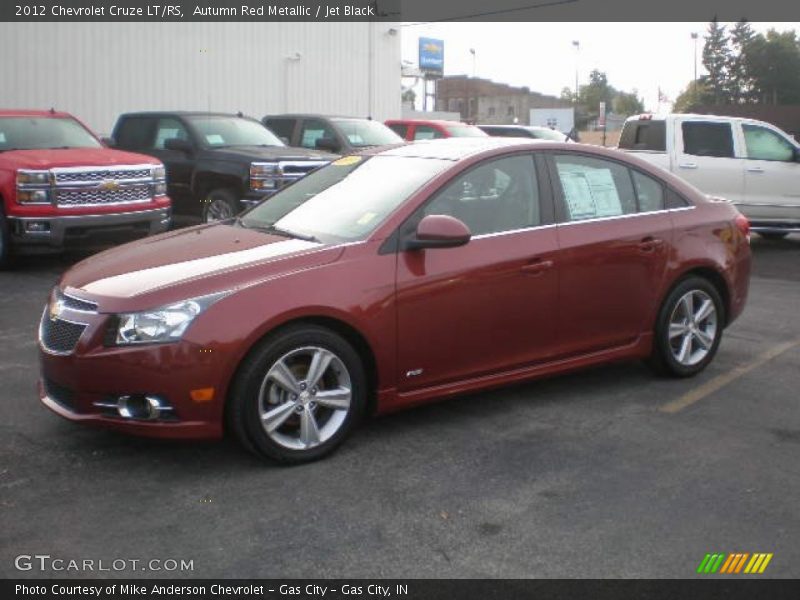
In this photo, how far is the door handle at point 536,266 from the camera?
511cm

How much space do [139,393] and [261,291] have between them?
723 millimetres

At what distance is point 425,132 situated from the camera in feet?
57.7

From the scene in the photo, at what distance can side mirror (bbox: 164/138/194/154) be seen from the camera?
40.1 ft

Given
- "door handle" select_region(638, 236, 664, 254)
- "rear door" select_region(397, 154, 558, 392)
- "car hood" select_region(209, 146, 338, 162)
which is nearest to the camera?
"rear door" select_region(397, 154, 558, 392)

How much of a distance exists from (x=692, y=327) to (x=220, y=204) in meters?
7.54

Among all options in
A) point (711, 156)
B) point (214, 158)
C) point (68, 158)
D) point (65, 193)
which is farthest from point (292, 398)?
point (711, 156)

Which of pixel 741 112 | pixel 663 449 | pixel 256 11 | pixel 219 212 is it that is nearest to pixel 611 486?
pixel 663 449

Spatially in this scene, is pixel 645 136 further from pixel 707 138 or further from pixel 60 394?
pixel 60 394

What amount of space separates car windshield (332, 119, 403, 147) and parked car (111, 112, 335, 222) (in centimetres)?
165

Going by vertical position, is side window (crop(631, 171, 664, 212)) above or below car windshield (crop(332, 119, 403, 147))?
below

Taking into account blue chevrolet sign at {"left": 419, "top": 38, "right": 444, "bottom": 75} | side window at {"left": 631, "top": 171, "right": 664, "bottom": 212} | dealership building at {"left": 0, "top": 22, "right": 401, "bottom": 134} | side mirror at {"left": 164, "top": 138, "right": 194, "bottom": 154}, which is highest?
blue chevrolet sign at {"left": 419, "top": 38, "right": 444, "bottom": 75}

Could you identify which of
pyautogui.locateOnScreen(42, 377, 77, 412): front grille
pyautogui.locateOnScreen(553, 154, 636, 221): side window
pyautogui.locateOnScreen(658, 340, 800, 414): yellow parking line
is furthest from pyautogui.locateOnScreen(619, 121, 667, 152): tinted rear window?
pyautogui.locateOnScreen(42, 377, 77, 412): front grille

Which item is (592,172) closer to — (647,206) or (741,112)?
(647,206)

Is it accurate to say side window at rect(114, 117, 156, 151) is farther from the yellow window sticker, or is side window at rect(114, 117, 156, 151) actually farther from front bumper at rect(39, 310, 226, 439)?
front bumper at rect(39, 310, 226, 439)
